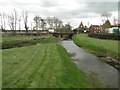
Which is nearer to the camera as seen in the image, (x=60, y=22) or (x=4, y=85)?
(x=4, y=85)

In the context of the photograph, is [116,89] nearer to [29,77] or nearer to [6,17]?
[29,77]

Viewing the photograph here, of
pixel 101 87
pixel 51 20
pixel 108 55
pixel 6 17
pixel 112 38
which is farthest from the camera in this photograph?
pixel 51 20

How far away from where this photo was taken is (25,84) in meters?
8.51

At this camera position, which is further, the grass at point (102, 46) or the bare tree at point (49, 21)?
the bare tree at point (49, 21)

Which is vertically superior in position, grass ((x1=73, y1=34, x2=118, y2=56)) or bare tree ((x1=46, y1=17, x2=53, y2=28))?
bare tree ((x1=46, y1=17, x2=53, y2=28))

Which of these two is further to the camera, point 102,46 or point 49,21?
point 49,21

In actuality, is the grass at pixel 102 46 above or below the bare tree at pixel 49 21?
below

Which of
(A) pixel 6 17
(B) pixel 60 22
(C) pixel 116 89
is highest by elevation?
(B) pixel 60 22

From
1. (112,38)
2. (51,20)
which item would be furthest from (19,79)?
(51,20)

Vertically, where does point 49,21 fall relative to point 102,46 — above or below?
above

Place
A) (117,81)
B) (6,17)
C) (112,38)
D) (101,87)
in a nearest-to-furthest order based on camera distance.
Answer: (101,87)
(117,81)
(112,38)
(6,17)

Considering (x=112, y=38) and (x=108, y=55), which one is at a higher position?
(x=112, y=38)

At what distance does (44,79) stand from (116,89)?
8.41 meters

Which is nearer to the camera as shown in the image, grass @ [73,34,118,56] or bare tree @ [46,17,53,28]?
grass @ [73,34,118,56]
